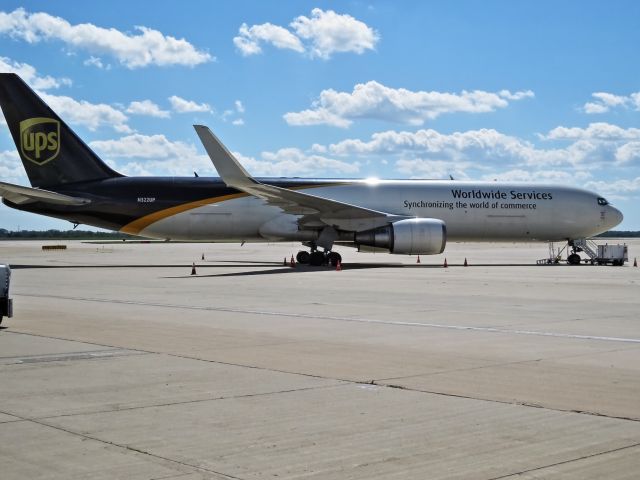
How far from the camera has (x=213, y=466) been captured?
5.22m

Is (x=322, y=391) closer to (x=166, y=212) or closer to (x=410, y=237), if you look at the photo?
(x=410, y=237)

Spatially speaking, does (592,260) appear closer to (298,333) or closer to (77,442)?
(298,333)

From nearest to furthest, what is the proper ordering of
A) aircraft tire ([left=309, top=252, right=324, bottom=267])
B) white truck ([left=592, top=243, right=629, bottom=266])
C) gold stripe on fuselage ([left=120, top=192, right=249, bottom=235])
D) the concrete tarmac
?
the concrete tarmac < aircraft tire ([left=309, top=252, right=324, bottom=267]) < gold stripe on fuselage ([left=120, top=192, right=249, bottom=235]) < white truck ([left=592, top=243, right=629, bottom=266])

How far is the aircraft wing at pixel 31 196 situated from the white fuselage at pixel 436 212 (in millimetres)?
3425

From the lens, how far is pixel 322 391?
Answer: 7699 millimetres

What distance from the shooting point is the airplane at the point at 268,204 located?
34.2 metres

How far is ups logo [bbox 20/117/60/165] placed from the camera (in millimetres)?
34750

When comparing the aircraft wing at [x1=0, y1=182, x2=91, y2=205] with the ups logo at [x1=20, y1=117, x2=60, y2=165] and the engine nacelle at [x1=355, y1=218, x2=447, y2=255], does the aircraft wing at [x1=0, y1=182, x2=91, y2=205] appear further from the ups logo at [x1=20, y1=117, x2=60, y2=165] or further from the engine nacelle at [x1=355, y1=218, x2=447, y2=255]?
the engine nacelle at [x1=355, y1=218, x2=447, y2=255]

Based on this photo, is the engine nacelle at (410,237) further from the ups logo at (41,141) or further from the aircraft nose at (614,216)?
the ups logo at (41,141)

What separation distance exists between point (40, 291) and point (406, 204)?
61.9 ft

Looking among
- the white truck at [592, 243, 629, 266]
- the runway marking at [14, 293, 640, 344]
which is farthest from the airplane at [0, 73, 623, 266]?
the runway marking at [14, 293, 640, 344]

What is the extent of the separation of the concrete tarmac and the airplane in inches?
713

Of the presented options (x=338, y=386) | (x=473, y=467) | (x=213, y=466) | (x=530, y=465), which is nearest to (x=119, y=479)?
(x=213, y=466)

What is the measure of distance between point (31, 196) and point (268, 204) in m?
9.24
